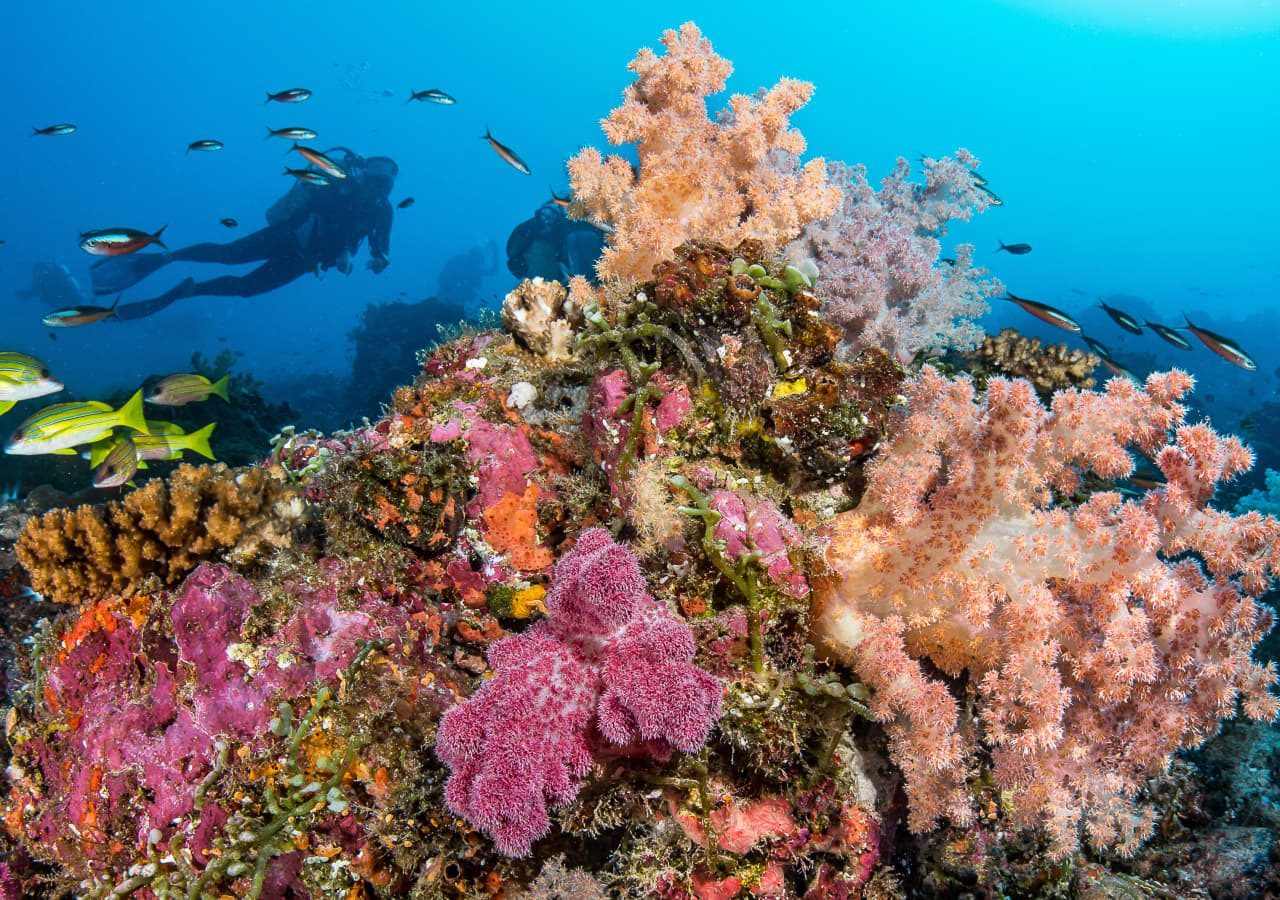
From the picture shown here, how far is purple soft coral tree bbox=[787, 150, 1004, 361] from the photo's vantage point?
5438mm

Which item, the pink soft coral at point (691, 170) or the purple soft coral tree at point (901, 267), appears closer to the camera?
the pink soft coral at point (691, 170)

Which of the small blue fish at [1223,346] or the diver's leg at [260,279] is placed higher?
the small blue fish at [1223,346]

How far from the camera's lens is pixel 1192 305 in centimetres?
7106

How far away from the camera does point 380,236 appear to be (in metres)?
21.9

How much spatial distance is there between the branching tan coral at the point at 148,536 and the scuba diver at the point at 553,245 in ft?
49.8

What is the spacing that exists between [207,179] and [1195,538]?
564 feet

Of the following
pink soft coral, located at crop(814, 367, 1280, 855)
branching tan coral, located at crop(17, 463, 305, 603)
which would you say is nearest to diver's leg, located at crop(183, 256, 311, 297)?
branching tan coral, located at crop(17, 463, 305, 603)

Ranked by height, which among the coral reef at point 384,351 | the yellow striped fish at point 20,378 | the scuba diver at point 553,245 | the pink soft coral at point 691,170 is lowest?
the coral reef at point 384,351

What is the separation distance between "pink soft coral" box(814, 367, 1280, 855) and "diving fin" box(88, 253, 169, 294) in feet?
101

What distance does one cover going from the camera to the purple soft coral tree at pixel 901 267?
544 cm

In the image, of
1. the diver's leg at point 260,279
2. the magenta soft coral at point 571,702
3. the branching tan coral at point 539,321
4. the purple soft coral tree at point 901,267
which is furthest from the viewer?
the diver's leg at point 260,279

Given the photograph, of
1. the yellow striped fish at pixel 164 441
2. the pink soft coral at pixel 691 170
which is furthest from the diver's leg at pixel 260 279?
the pink soft coral at pixel 691 170

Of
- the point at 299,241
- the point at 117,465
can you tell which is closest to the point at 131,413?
the point at 117,465

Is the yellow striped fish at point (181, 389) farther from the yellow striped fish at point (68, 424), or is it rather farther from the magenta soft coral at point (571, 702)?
the magenta soft coral at point (571, 702)
